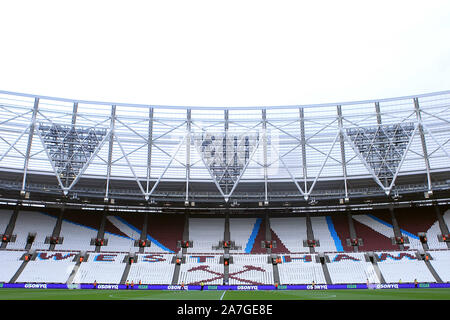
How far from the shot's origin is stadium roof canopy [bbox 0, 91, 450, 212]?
48.3 meters

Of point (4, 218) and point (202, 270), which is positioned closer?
point (202, 270)

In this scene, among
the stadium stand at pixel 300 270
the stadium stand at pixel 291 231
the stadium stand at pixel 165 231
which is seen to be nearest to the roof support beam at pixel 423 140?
the stadium stand at pixel 300 270

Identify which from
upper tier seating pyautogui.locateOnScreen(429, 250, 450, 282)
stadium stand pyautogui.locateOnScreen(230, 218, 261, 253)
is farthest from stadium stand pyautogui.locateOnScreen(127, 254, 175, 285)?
upper tier seating pyautogui.locateOnScreen(429, 250, 450, 282)

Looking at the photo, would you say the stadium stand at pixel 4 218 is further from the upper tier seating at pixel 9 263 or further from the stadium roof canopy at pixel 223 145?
the upper tier seating at pixel 9 263

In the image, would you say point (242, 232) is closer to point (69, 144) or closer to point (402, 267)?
point (402, 267)

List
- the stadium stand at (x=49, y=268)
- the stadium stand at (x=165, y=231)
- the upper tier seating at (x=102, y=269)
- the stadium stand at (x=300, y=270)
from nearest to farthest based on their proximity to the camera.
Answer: the stadium stand at (x=49, y=268), the upper tier seating at (x=102, y=269), the stadium stand at (x=300, y=270), the stadium stand at (x=165, y=231)

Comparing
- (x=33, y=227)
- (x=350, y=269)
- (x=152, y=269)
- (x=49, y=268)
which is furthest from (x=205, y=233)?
(x=33, y=227)

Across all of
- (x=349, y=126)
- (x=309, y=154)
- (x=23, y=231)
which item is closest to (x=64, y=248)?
(x=23, y=231)

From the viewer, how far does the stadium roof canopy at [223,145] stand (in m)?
48.3

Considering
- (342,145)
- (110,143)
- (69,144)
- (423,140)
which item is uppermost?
(110,143)

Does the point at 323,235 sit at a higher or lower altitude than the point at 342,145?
lower

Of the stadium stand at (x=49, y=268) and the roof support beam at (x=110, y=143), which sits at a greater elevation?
the roof support beam at (x=110, y=143)

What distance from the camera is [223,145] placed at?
51281mm
